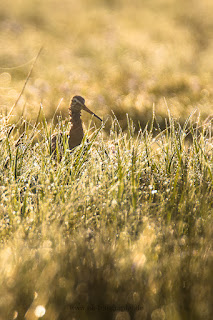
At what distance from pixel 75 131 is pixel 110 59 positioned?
27.1 ft

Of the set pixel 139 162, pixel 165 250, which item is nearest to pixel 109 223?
pixel 165 250

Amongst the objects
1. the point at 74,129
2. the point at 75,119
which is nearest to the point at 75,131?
the point at 74,129

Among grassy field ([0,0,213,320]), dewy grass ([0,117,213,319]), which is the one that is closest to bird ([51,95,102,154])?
grassy field ([0,0,213,320])

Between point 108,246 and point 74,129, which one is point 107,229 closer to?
point 108,246

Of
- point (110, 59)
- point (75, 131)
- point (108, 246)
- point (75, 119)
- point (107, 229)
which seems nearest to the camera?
point (108, 246)

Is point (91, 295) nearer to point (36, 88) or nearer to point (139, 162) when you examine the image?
point (139, 162)

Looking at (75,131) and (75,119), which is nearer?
(75,131)

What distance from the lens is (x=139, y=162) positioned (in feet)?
11.4

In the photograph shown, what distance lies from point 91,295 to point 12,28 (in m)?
15.6

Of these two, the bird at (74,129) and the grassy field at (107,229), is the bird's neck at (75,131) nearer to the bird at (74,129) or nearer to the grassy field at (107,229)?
the bird at (74,129)

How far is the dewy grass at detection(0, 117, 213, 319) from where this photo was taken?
7.29 ft

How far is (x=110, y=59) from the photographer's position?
39.1ft

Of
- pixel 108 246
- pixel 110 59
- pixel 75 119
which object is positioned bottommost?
pixel 108 246

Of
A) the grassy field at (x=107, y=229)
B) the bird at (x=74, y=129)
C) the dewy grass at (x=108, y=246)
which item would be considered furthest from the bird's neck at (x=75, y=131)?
the dewy grass at (x=108, y=246)
